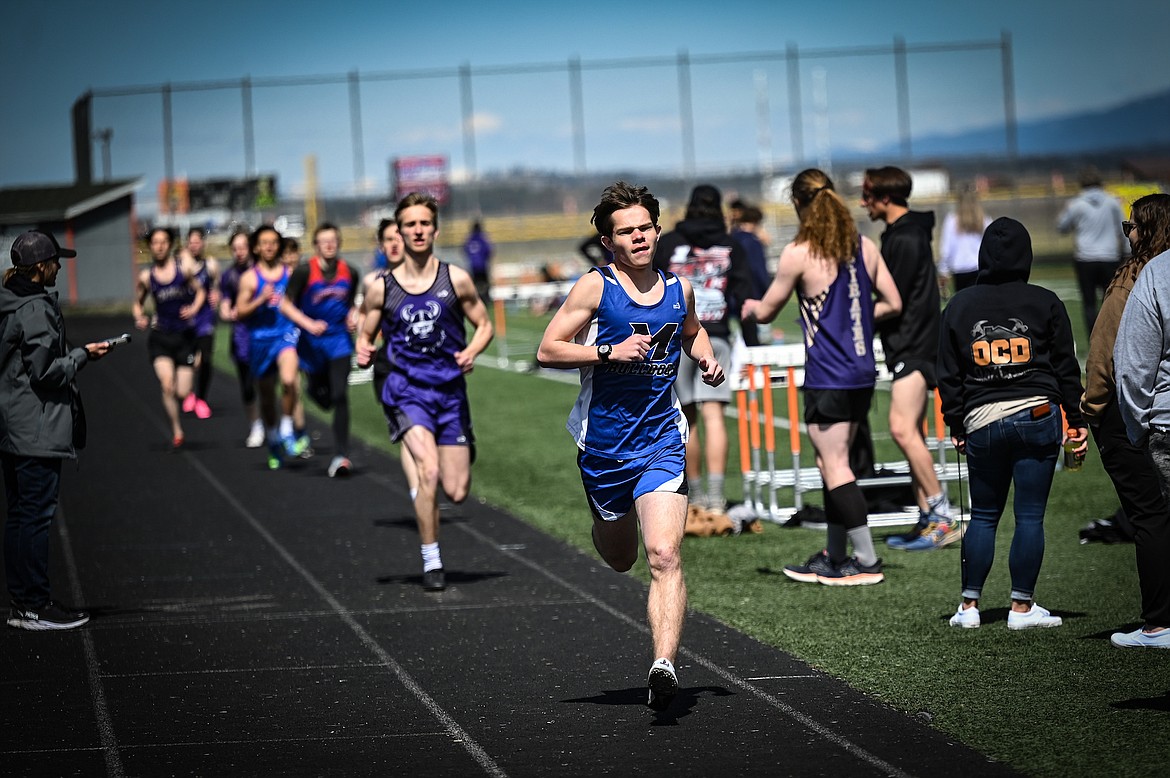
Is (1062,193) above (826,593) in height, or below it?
above

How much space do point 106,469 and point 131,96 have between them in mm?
38512

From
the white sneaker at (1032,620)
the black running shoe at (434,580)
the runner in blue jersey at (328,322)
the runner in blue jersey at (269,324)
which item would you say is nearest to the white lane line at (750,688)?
the black running shoe at (434,580)

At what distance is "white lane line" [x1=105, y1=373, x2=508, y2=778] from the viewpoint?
5602mm

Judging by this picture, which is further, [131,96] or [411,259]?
[131,96]

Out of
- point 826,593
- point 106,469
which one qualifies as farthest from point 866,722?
point 106,469

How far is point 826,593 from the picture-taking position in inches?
Answer: 332

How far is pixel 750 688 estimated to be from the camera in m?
6.45

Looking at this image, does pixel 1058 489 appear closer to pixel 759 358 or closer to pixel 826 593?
pixel 759 358

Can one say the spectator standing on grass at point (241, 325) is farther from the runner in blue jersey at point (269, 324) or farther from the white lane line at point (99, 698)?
the white lane line at point (99, 698)

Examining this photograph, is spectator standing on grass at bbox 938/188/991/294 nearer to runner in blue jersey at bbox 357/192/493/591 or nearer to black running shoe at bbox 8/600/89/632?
runner in blue jersey at bbox 357/192/493/591

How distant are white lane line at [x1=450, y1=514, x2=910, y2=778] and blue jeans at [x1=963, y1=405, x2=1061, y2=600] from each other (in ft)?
4.36

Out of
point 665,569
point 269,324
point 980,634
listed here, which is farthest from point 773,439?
point 269,324

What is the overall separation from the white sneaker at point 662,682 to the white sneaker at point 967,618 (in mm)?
2155

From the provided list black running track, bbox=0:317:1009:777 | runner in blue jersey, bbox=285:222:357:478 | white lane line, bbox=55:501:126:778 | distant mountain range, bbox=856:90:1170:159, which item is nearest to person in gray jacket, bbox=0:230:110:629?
black running track, bbox=0:317:1009:777
